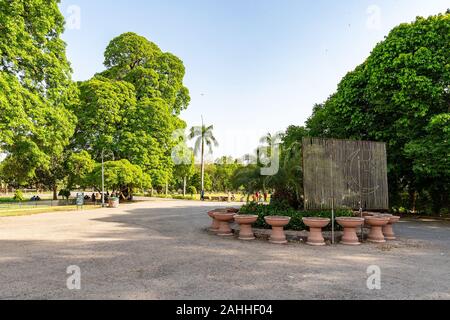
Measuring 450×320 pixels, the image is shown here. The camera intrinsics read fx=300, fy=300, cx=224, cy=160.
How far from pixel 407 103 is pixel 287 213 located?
956cm

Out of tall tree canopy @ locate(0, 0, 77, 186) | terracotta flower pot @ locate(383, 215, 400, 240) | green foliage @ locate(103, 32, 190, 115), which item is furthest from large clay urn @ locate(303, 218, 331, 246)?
green foliage @ locate(103, 32, 190, 115)

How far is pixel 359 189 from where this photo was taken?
1100cm

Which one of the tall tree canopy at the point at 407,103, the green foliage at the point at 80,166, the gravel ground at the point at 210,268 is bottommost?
the gravel ground at the point at 210,268

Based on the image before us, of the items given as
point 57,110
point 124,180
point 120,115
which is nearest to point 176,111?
point 120,115

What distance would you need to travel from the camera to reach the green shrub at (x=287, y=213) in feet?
35.3

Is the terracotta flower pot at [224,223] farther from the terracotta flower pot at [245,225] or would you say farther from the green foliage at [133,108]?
the green foliage at [133,108]

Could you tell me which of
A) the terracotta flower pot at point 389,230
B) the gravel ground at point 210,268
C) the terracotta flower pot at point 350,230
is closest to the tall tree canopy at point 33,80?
the gravel ground at point 210,268

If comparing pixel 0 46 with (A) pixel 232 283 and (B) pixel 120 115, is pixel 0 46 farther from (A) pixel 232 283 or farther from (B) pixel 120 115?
(A) pixel 232 283

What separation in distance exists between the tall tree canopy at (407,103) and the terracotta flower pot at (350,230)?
7459 millimetres

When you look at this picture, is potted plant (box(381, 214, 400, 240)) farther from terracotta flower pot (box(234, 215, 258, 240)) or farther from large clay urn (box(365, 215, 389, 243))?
terracotta flower pot (box(234, 215, 258, 240))

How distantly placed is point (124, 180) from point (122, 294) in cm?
2256

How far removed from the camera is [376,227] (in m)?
10.1
